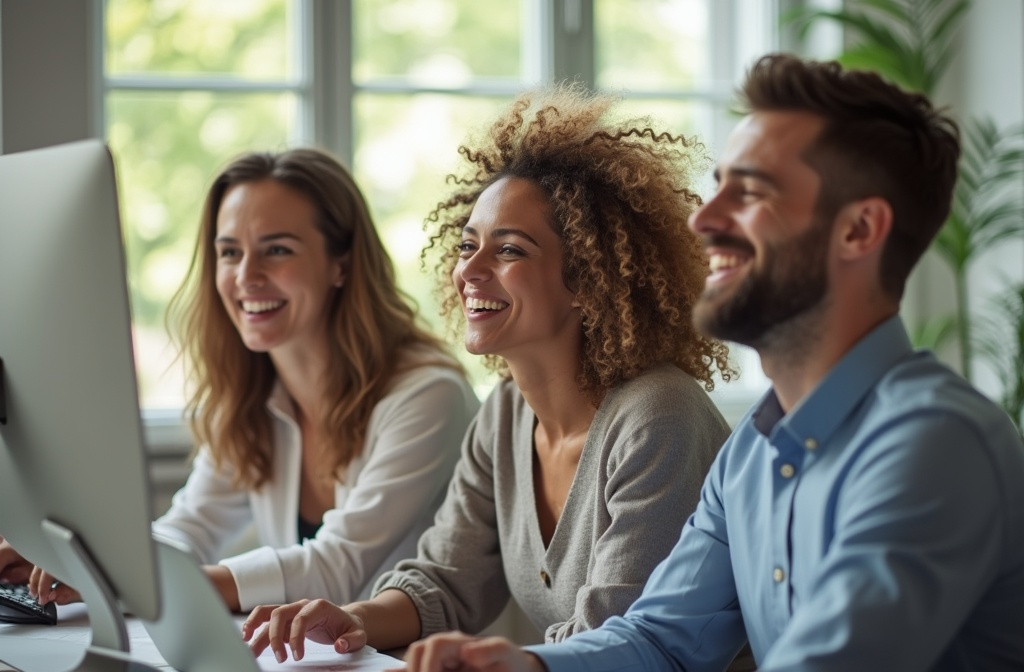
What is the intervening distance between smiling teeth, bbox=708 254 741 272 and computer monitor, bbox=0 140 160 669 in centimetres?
58

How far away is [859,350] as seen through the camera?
115cm

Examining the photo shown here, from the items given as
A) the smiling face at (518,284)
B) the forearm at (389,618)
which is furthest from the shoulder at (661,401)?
the forearm at (389,618)

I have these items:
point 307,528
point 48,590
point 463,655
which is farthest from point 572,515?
point 307,528

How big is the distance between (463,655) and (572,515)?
0.55 metres

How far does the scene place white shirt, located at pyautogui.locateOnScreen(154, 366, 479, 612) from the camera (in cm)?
199

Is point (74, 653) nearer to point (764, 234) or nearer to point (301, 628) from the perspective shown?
point (301, 628)

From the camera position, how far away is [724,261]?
3.95 feet

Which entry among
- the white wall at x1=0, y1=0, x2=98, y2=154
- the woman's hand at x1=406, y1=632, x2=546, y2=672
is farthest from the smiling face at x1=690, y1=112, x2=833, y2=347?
the white wall at x1=0, y1=0, x2=98, y2=154

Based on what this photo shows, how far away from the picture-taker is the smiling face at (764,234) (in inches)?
44.9

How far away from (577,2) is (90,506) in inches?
109

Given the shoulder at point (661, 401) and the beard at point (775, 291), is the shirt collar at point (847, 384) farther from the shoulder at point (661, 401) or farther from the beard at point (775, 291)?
the shoulder at point (661, 401)

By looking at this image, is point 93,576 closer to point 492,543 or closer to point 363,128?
point 492,543

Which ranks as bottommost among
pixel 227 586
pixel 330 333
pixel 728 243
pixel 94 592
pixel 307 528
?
pixel 307 528

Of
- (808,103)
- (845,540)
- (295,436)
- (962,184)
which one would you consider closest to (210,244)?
(295,436)
